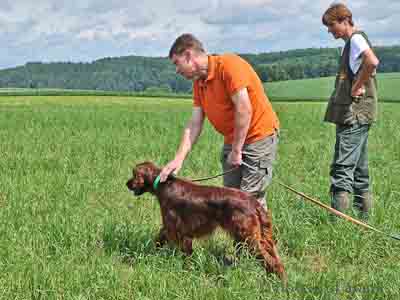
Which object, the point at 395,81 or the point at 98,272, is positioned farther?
the point at 395,81

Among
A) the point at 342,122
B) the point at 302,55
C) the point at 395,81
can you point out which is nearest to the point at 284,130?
the point at 342,122

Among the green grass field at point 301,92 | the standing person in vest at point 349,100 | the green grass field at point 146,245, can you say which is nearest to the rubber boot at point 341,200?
the standing person in vest at point 349,100

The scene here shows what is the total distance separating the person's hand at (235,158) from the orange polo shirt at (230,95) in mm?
202

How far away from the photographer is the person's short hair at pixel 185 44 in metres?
4.51

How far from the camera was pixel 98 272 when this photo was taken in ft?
14.4

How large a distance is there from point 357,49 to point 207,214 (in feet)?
7.86

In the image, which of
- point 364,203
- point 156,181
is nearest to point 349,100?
point 364,203

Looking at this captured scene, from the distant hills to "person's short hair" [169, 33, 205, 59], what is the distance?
2980 inches

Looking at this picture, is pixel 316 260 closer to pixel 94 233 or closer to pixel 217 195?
pixel 217 195

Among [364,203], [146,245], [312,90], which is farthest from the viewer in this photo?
[312,90]

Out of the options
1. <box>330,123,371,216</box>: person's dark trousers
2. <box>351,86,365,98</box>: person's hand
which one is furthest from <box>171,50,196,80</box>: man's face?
<box>330,123,371,216</box>: person's dark trousers

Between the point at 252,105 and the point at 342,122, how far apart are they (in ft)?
5.05

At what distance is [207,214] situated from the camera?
4.63m

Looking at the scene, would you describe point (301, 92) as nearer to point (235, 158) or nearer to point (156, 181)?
point (235, 158)
